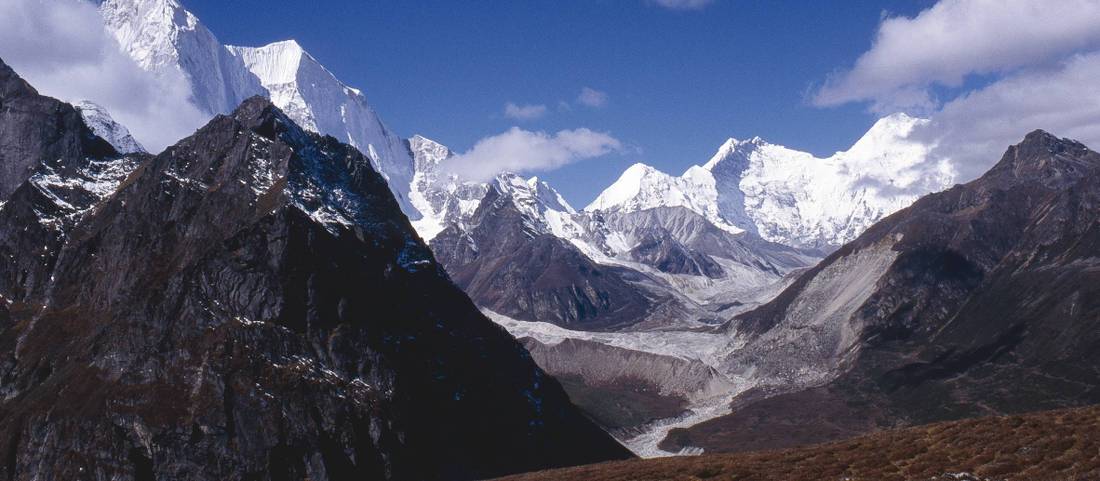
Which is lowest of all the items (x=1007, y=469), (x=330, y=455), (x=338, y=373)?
(x=1007, y=469)

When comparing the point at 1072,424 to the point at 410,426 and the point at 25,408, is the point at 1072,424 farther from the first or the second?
the point at 25,408

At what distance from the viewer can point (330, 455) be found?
17438 cm

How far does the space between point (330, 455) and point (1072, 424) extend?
14395 cm

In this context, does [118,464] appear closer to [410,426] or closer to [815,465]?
[410,426]

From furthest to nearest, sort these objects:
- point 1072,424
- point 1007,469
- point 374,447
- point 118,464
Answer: point 374,447 → point 118,464 → point 1072,424 → point 1007,469

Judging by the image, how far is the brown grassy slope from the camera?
47219 mm

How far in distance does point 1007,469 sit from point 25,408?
188 meters

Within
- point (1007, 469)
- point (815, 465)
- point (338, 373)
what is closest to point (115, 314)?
point (338, 373)

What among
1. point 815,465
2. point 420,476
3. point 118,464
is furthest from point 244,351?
point 815,465

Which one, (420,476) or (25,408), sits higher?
(25,408)

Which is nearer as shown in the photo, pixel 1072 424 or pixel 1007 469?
pixel 1007 469

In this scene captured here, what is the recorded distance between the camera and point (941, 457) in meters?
52.4

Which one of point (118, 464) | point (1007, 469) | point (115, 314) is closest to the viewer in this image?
point (1007, 469)

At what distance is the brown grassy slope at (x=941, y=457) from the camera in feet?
155
